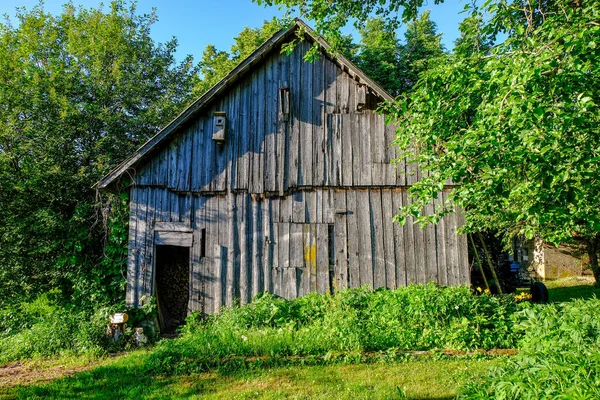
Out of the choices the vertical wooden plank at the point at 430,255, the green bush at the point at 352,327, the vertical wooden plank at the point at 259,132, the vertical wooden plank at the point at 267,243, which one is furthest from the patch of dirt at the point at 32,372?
the vertical wooden plank at the point at 430,255

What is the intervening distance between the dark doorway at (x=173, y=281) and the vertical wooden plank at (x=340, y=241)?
181 inches

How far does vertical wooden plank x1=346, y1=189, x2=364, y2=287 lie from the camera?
9.48 meters

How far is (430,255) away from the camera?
948 cm

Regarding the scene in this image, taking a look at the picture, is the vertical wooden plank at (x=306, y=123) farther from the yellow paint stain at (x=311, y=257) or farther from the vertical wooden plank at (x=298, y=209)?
the yellow paint stain at (x=311, y=257)

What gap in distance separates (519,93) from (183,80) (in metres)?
16.2

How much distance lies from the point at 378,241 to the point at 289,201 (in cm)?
255

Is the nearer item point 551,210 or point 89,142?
point 551,210

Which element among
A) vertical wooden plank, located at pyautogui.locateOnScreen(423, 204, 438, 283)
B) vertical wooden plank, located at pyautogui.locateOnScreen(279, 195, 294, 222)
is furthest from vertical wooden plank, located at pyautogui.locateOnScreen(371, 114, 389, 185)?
vertical wooden plank, located at pyautogui.locateOnScreen(279, 195, 294, 222)

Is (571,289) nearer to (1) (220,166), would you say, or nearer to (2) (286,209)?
(2) (286,209)

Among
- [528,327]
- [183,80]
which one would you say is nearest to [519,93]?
[528,327]

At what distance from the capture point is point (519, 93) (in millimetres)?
4348

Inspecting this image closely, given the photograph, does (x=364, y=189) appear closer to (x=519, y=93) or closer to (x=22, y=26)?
(x=519, y=93)

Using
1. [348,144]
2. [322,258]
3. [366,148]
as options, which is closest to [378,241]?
[322,258]

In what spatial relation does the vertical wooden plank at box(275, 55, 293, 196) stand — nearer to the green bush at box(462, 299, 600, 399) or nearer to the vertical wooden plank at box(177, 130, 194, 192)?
the vertical wooden plank at box(177, 130, 194, 192)
